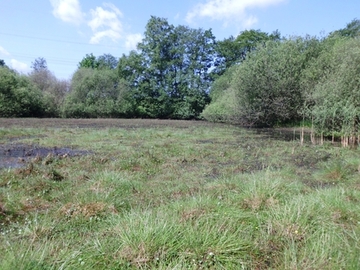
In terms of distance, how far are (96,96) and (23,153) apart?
28594mm

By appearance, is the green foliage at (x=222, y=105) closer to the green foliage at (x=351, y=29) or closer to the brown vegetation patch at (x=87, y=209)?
the green foliage at (x=351, y=29)

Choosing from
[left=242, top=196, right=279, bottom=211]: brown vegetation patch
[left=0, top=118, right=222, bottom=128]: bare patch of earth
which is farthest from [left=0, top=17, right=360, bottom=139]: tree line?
[left=242, top=196, right=279, bottom=211]: brown vegetation patch

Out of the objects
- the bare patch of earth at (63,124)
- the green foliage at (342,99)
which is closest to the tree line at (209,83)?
the green foliage at (342,99)

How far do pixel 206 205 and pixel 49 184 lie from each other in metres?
3.34

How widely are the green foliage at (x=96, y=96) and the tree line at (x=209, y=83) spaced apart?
0.13m

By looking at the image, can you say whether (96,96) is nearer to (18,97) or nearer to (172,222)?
(18,97)

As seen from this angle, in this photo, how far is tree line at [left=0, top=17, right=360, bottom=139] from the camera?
1360cm

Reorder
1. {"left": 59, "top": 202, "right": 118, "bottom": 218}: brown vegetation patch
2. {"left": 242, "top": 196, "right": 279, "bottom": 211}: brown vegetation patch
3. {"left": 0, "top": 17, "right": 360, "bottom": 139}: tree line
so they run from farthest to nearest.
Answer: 1. {"left": 0, "top": 17, "right": 360, "bottom": 139}: tree line
2. {"left": 242, "top": 196, "right": 279, "bottom": 211}: brown vegetation patch
3. {"left": 59, "top": 202, "right": 118, "bottom": 218}: brown vegetation patch

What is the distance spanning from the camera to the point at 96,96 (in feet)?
119

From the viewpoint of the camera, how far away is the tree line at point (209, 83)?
44.6ft

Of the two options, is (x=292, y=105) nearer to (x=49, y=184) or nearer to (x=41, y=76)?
(x=49, y=184)

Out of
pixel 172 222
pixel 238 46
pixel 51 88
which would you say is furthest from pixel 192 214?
pixel 238 46

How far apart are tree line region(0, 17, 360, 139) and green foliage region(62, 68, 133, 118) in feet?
0.42

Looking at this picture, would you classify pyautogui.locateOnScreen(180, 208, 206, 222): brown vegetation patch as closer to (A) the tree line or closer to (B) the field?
(B) the field
